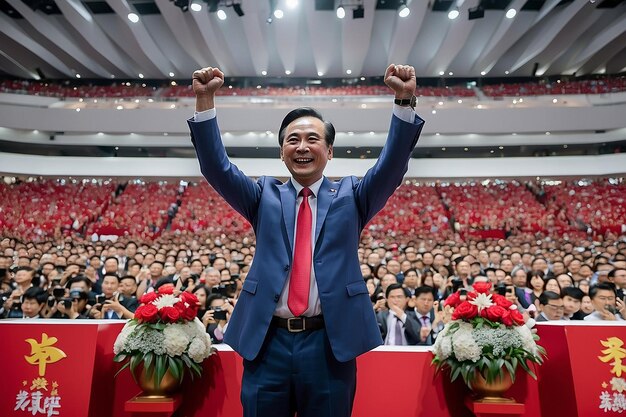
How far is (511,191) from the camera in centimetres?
1301

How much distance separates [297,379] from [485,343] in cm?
83

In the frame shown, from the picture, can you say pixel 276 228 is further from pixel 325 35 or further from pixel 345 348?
pixel 325 35

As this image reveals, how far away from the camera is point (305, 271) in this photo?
1.09 meters

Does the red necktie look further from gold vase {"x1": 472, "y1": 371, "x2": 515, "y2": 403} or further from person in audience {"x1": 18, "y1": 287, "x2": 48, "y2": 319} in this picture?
person in audience {"x1": 18, "y1": 287, "x2": 48, "y2": 319}

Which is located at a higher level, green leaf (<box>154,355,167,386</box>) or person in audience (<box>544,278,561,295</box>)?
person in audience (<box>544,278,561,295</box>)

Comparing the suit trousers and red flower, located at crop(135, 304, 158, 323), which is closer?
the suit trousers

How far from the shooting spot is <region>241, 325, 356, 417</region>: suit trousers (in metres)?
1.00

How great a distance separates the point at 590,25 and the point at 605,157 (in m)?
4.38

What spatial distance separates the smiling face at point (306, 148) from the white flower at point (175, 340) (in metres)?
0.82

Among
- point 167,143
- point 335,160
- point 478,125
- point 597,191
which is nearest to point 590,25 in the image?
point 478,125

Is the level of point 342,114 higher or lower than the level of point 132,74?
lower

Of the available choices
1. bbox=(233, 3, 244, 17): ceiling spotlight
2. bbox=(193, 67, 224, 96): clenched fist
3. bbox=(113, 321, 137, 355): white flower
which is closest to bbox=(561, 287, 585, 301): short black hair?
bbox=(113, 321, 137, 355): white flower

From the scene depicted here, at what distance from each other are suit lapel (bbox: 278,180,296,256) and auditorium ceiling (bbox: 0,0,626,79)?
9580 millimetres

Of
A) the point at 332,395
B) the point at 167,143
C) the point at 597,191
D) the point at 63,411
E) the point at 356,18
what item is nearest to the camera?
the point at 332,395
